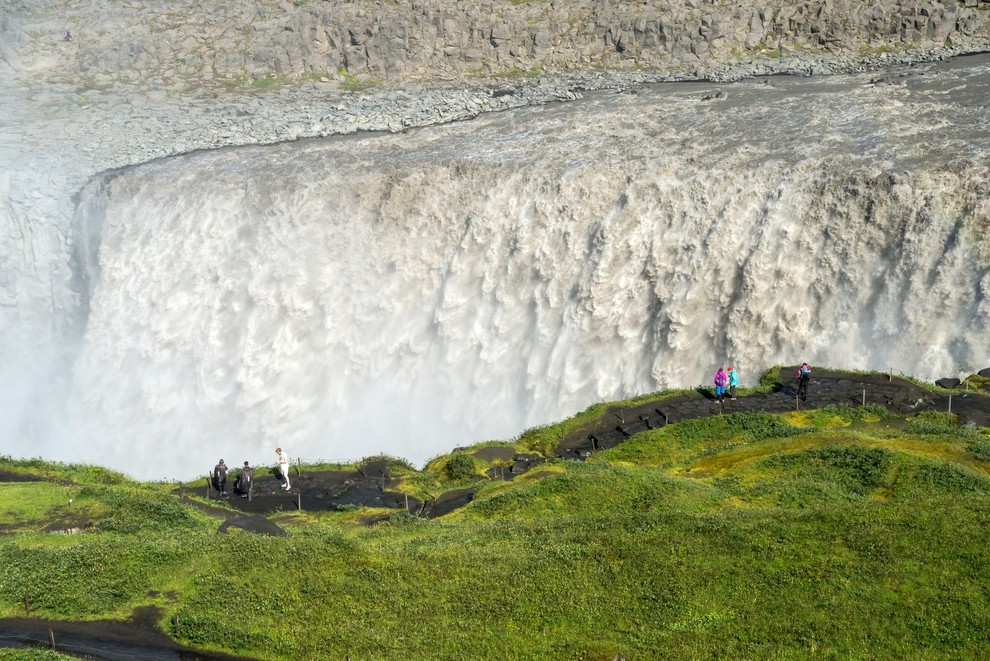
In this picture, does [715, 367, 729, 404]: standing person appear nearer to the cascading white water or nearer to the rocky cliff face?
the cascading white water

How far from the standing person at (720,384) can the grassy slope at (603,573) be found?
9.16 meters

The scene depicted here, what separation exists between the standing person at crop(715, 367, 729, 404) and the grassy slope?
9.16 m

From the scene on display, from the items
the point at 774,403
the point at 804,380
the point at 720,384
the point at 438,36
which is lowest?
the point at 774,403

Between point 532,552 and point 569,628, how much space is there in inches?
144

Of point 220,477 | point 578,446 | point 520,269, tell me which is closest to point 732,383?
point 578,446

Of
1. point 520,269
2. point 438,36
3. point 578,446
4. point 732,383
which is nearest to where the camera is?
point 578,446

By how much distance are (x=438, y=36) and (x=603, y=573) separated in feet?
202

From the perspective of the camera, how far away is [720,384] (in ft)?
137

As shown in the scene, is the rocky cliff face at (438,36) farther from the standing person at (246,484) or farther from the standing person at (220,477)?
the standing person at (246,484)

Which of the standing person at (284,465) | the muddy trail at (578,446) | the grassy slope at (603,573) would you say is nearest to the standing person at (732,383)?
the muddy trail at (578,446)

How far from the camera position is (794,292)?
44688mm

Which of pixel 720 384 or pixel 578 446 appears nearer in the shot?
pixel 578 446

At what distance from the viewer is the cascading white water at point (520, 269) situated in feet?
145

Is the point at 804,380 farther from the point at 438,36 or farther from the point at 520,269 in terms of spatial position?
the point at 438,36
